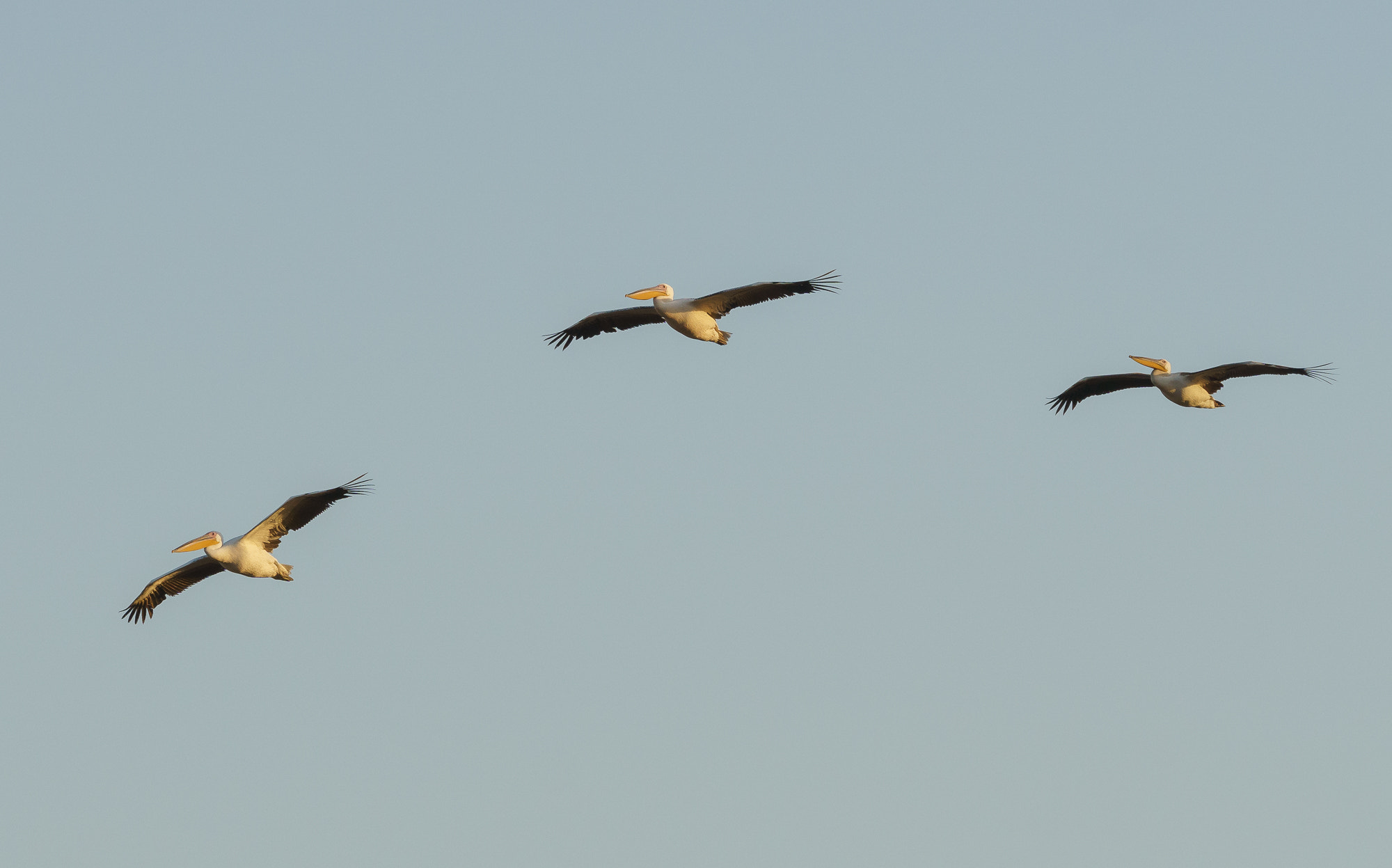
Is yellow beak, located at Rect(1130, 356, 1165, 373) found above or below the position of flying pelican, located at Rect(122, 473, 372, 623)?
above

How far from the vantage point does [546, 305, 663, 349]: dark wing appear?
27.8m

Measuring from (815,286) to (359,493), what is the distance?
6904mm

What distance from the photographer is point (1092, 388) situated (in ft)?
94.1

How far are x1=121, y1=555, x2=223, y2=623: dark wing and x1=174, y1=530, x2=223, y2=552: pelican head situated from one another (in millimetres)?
738

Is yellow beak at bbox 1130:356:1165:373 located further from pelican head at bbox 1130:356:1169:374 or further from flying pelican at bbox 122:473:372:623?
flying pelican at bbox 122:473:372:623

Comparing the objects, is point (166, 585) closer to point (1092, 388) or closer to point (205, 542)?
point (205, 542)

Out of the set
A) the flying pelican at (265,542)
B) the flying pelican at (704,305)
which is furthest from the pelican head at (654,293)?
the flying pelican at (265,542)

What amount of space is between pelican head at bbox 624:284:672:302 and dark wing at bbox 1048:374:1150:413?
691 cm

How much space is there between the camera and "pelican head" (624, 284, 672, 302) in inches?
1040

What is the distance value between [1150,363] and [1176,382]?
3.14 feet

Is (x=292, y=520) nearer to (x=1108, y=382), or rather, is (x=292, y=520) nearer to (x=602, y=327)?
(x=602, y=327)

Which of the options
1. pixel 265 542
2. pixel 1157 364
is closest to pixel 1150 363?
pixel 1157 364

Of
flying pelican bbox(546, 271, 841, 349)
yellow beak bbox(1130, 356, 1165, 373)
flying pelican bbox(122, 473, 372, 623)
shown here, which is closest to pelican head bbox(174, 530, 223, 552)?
flying pelican bbox(122, 473, 372, 623)

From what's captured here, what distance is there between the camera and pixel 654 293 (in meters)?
26.4
